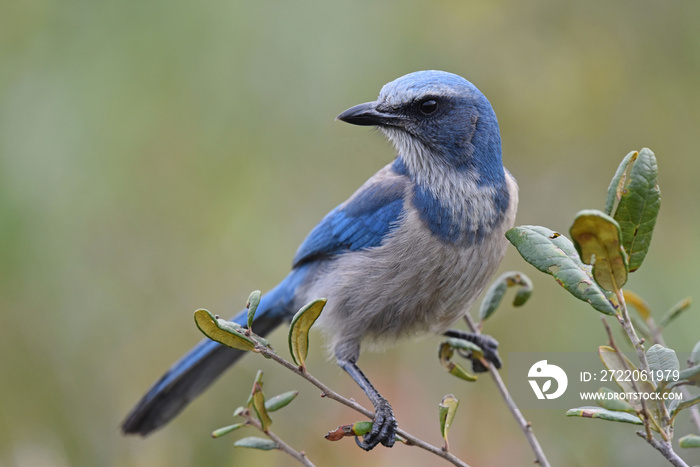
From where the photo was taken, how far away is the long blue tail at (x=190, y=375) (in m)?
3.57

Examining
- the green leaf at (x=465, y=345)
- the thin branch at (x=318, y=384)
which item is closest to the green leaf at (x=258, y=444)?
the thin branch at (x=318, y=384)

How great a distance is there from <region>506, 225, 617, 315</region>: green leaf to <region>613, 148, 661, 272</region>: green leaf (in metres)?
0.12

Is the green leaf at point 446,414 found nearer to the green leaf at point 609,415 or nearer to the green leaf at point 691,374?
the green leaf at point 609,415

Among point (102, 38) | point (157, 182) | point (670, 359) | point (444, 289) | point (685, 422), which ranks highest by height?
point (102, 38)

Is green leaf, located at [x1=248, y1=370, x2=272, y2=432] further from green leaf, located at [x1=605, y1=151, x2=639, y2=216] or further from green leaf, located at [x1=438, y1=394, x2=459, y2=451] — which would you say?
green leaf, located at [x1=605, y1=151, x2=639, y2=216]

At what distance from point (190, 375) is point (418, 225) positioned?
1.36 metres

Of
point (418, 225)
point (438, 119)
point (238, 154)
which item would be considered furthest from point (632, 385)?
point (238, 154)

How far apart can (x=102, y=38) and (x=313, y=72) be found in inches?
53.2

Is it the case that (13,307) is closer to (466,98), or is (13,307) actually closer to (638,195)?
(466,98)

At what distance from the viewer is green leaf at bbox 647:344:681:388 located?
5.76ft

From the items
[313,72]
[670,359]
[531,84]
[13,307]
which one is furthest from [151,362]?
[670,359]

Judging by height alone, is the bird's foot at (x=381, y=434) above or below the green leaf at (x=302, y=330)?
below

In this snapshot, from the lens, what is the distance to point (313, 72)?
4.80 metres

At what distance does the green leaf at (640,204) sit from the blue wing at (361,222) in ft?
5.16
